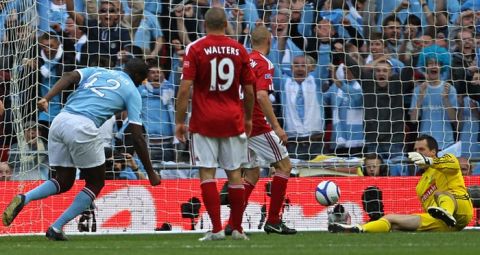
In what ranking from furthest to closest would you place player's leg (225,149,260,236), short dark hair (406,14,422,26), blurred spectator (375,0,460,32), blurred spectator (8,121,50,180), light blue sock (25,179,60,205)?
blurred spectator (375,0,460,32) < short dark hair (406,14,422,26) < blurred spectator (8,121,50,180) < player's leg (225,149,260,236) < light blue sock (25,179,60,205)

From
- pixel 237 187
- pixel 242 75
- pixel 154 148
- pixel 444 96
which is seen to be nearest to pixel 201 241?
pixel 237 187

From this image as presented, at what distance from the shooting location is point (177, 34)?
53.0ft

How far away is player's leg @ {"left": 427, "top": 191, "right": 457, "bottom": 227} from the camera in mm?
12141

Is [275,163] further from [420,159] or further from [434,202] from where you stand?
[434,202]

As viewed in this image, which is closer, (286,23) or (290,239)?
(290,239)

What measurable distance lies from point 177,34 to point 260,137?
446 cm

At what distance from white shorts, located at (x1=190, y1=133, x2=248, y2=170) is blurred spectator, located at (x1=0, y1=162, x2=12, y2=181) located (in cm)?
466

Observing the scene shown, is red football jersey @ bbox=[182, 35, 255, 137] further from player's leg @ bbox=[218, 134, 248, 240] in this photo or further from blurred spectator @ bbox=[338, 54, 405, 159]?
blurred spectator @ bbox=[338, 54, 405, 159]

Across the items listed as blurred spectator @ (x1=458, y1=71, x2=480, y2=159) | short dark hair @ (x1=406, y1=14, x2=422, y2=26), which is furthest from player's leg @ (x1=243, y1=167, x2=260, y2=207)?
short dark hair @ (x1=406, y1=14, x2=422, y2=26)

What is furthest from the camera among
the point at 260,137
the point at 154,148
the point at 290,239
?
the point at 154,148

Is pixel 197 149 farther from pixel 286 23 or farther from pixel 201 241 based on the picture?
pixel 286 23

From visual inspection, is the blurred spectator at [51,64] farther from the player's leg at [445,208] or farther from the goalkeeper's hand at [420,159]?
the player's leg at [445,208]

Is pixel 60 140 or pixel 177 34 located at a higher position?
pixel 177 34

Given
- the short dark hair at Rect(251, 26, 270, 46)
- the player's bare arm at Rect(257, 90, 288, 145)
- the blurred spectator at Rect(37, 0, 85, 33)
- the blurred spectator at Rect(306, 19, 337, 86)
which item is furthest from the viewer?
the blurred spectator at Rect(306, 19, 337, 86)
